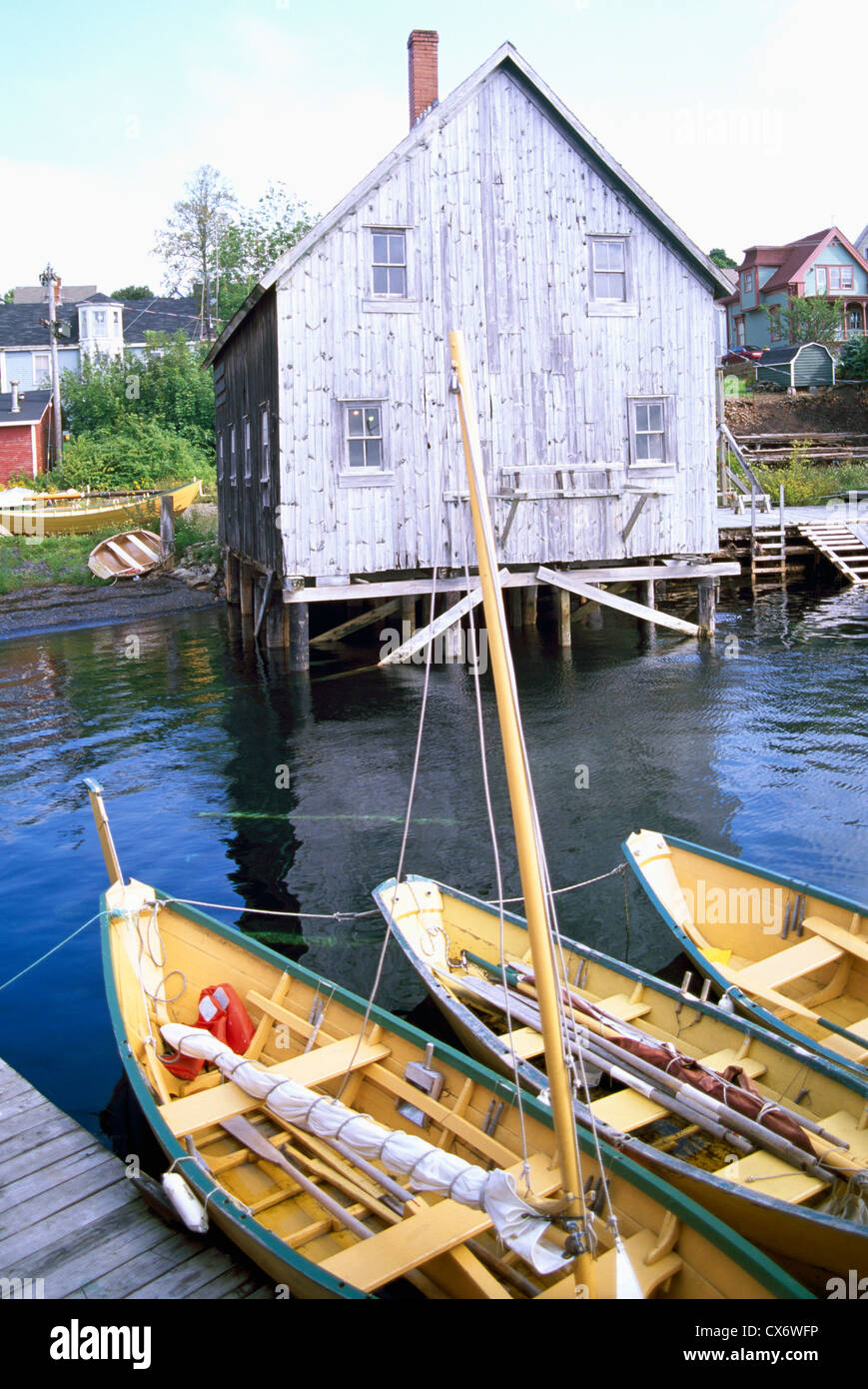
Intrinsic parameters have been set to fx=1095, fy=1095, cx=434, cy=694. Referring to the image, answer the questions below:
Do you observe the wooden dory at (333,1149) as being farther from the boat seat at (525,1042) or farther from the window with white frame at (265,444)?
the window with white frame at (265,444)

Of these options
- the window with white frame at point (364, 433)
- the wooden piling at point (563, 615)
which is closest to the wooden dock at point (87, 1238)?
the window with white frame at point (364, 433)

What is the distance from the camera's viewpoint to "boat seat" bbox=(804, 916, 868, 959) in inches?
323

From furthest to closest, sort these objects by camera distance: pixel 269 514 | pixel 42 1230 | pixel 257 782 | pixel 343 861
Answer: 1. pixel 269 514
2. pixel 257 782
3. pixel 343 861
4. pixel 42 1230

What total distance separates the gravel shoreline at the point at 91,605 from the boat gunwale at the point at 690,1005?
81.2ft

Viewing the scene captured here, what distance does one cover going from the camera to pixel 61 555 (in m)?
37.9

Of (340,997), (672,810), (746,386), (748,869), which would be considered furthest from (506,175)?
(746,386)

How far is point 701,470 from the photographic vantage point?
2245 cm

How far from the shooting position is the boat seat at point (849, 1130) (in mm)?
6116

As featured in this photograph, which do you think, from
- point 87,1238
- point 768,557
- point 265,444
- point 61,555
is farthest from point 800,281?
point 87,1238

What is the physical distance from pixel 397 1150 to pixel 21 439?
47.8 metres

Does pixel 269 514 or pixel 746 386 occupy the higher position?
pixel 746 386
